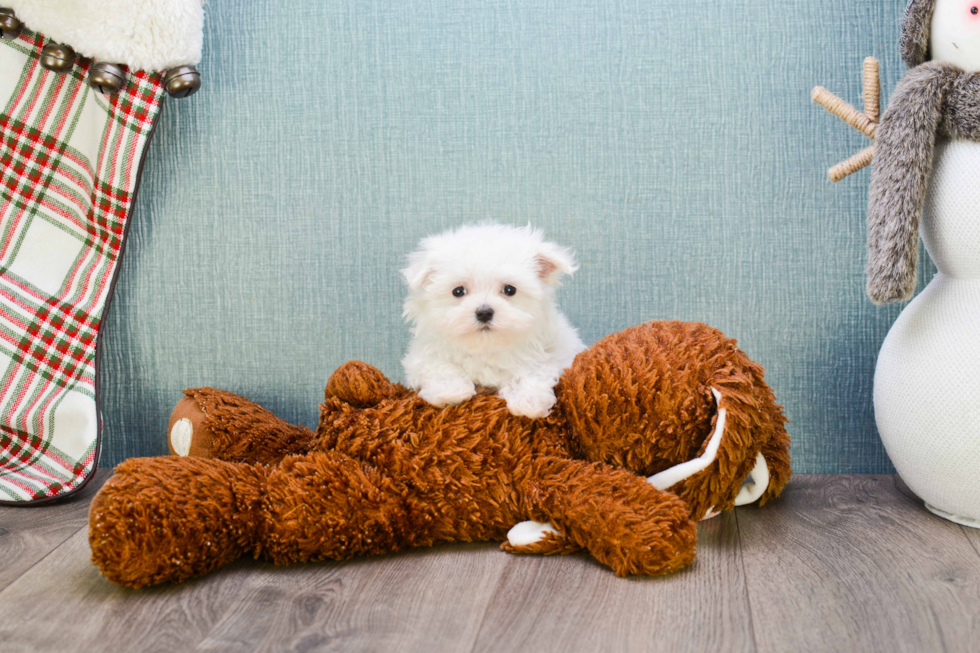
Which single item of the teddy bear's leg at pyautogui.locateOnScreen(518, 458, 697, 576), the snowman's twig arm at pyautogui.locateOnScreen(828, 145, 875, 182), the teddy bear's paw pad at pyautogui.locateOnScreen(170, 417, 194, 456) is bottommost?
the teddy bear's leg at pyautogui.locateOnScreen(518, 458, 697, 576)

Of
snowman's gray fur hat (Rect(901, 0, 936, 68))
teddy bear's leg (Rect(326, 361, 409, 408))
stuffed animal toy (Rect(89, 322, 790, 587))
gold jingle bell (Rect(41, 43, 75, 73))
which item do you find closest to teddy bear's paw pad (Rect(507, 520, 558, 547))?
stuffed animal toy (Rect(89, 322, 790, 587))

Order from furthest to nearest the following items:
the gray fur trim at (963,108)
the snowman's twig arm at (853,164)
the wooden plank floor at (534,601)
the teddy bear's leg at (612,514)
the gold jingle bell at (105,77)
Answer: the gold jingle bell at (105,77), the snowman's twig arm at (853,164), the gray fur trim at (963,108), the teddy bear's leg at (612,514), the wooden plank floor at (534,601)

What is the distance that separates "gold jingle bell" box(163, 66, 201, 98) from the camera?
1.28 meters

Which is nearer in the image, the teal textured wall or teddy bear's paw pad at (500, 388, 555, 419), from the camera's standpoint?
teddy bear's paw pad at (500, 388, 555, 419)

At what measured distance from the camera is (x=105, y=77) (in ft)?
4.13

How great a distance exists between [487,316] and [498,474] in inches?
8.4

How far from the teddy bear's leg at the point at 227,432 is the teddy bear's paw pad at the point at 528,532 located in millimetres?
422

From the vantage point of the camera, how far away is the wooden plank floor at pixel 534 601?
0.83 metres

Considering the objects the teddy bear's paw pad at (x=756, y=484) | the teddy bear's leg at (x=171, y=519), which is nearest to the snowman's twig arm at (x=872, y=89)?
the teddy bear's paw pad at (x=756, y=484)

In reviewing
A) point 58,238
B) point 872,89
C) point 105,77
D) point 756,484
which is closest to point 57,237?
point 58,238

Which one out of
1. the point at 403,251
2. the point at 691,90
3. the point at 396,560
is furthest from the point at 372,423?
the point at 691,90

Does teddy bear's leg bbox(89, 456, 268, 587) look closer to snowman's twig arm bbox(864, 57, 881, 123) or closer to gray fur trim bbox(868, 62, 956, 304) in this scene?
gray fur trim bbox(868, 62, 956, 304)

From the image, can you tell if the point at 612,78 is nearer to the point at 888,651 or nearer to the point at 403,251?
the point at 403,251

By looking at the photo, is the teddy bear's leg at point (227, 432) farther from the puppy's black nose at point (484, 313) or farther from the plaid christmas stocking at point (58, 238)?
the puppy's black nose at point (484, 313)
